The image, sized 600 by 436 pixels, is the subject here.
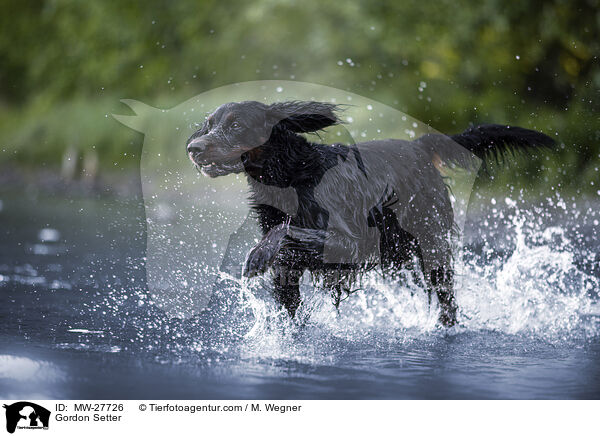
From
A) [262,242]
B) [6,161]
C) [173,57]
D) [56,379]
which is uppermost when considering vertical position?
[173,57]

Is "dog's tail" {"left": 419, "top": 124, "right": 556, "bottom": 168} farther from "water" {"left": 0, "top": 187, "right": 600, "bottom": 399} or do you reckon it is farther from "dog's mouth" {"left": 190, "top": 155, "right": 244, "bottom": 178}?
"dog's mouth" {"left": 190, "top": 155, "right": 244, "bottom": 178}

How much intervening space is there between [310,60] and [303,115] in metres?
13.0

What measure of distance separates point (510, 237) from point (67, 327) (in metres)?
6.73

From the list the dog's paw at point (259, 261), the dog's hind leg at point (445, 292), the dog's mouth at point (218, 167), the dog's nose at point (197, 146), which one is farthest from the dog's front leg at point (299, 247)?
the dog's hind leg at point (445, 292)

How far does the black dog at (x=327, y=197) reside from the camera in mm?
4164

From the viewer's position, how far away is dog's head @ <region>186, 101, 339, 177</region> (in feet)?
13.4

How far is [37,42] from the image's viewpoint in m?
19.0

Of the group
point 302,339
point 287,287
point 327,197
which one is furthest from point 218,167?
point 302,339

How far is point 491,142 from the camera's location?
5309mm

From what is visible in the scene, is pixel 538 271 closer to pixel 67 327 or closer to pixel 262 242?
pixel 262 242

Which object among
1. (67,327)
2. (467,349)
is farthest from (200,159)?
(467,349)
